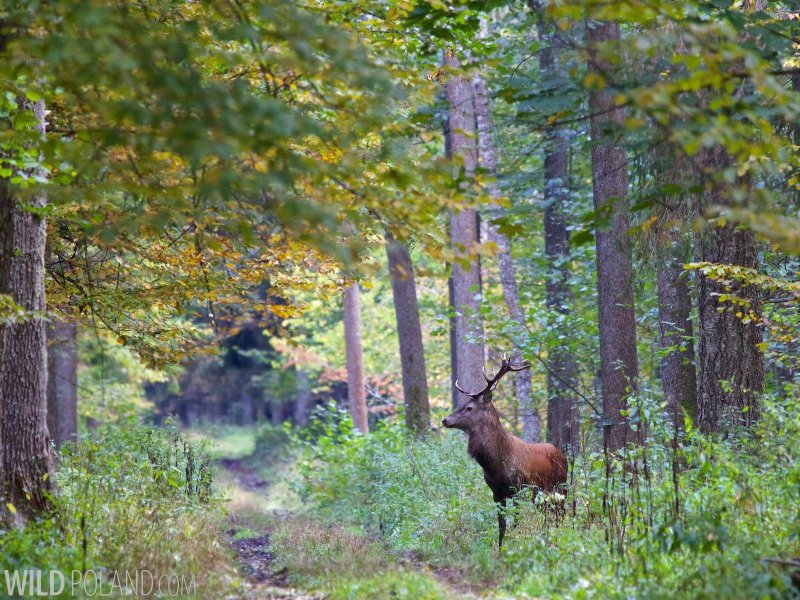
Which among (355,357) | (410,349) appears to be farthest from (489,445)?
(355,357)

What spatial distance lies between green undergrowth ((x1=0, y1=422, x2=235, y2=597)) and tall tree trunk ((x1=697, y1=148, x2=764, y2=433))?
570 cm

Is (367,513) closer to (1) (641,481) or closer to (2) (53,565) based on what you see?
(1) (641,481)

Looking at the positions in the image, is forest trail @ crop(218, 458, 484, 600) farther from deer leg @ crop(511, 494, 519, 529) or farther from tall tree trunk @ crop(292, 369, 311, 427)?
tall tree trunk @ crop(292, 369, 311, 427)

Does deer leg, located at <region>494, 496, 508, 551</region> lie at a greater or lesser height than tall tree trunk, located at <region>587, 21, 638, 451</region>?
lesser

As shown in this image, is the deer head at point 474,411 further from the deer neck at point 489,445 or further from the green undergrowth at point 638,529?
the green undergrowth at point 638,529

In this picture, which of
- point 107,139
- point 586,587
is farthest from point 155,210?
point 586,587

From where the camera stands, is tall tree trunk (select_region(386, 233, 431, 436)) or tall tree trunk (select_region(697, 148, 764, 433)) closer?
tall tree trunk (select_region(697, 148, 764, 433))

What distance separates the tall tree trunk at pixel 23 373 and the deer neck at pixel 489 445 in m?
5.00

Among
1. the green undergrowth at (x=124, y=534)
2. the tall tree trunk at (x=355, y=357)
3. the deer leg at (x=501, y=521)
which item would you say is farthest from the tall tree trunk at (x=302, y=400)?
the deer leg at (x=501, y=521)

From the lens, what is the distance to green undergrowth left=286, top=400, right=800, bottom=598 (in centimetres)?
595

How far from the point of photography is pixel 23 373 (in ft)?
25.5

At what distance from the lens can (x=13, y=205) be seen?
7664mm

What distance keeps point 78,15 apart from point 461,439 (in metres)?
11.7

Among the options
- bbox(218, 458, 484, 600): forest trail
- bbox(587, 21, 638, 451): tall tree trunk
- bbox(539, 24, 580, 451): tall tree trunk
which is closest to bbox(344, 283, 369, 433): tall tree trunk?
bbox(539, 24, 580, 451): tall tree trunk
